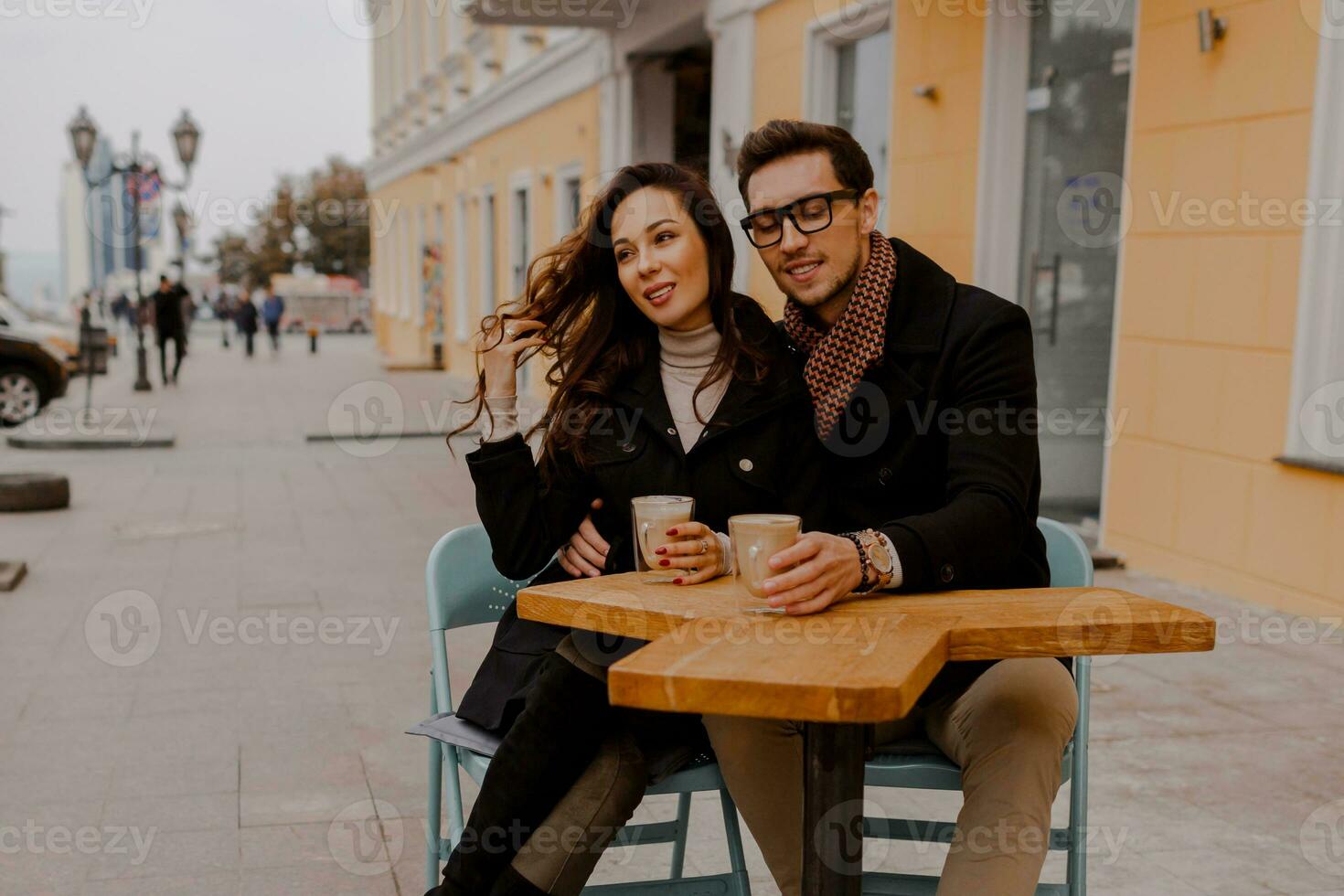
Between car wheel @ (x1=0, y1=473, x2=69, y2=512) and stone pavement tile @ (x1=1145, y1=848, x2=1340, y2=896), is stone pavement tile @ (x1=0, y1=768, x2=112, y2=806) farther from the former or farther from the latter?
car wheel @ (x1=0, y1=473, x2=69, y2=512)

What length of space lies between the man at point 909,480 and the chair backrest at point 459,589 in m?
0.25

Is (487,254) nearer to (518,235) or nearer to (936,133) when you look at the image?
(518,235)

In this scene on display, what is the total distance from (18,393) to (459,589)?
14854mm

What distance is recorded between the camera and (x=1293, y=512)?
18.4 ft

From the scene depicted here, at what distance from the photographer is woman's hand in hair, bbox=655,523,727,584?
2176 millimetres

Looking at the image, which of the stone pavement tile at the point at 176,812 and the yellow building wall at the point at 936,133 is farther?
the yellow building wall at the point at 936,133

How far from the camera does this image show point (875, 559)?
6.99 feet

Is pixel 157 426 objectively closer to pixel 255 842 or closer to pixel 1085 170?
pixel 1085 170

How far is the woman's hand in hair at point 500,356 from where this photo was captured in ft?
8.40

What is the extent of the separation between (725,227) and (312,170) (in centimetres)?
6162

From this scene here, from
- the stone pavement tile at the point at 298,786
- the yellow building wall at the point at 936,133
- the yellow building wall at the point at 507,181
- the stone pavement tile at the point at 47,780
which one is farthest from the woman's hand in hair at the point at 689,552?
the yellow building wall at the point at 507,181

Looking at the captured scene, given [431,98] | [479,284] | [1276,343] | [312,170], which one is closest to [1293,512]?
[1276,343]

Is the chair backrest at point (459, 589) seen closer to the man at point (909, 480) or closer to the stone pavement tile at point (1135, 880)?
the man at point (909, 480)

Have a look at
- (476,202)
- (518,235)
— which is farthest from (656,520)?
(476,202)
